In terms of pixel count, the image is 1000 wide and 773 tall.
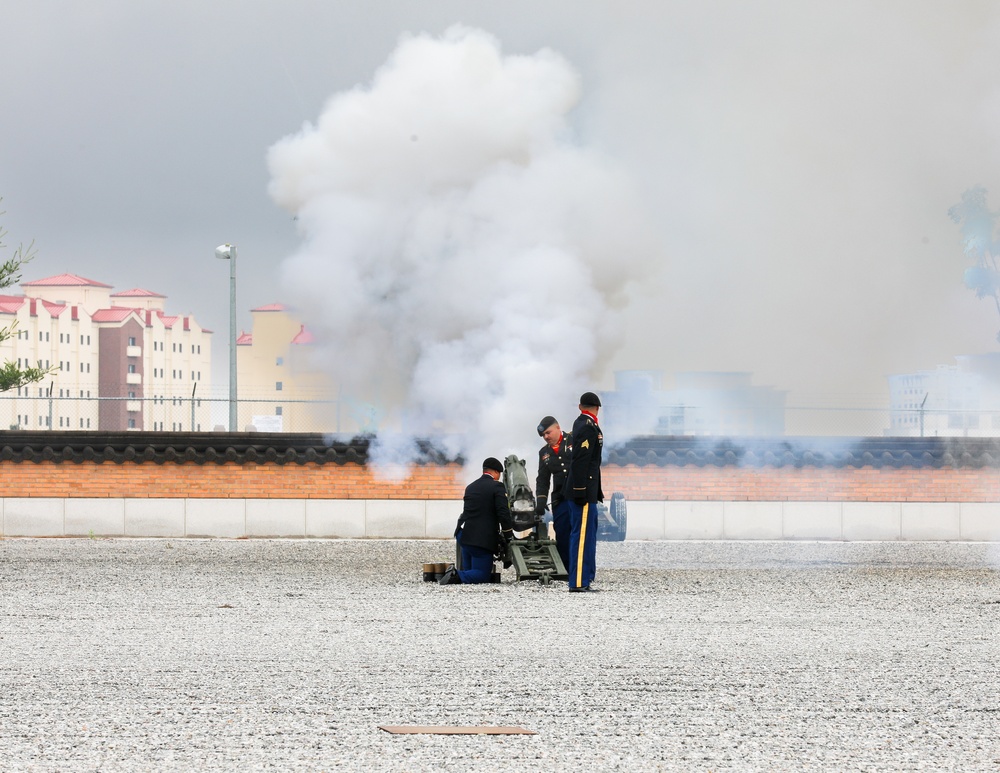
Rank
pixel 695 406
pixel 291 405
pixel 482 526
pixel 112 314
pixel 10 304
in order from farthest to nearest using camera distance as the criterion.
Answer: pixel 112 314, pixel 10 304, pixel 291 405, pixel 695 406, pixel 482 526

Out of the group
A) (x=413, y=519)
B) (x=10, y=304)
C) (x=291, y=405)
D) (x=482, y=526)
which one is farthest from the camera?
(x=10, y=304)

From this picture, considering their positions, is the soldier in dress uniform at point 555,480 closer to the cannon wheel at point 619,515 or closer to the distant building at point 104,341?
the cannon wheel at point 619,515

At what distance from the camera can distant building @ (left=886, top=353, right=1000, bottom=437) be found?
21234mm

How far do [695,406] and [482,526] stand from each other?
9604 millimetres

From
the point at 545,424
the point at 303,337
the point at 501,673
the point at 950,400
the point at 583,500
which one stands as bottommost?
the point at 501,673

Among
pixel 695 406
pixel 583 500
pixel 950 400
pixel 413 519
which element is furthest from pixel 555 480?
pixel 950 400

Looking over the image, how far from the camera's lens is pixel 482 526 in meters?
15.1

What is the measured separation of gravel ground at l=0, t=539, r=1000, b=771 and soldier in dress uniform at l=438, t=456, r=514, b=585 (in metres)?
0.56

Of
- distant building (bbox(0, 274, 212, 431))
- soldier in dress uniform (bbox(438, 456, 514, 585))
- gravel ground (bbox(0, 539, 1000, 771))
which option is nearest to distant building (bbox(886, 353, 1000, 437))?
gravel ground (bbox(0, 539, 1000, 771))

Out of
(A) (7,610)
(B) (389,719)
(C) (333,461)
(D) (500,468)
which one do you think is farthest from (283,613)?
(C) (333,461)

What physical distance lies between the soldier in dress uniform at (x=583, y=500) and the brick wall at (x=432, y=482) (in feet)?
34.6

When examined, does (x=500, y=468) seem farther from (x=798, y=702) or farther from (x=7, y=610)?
(x=798, y=702)

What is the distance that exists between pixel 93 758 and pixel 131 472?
19767 millimetres

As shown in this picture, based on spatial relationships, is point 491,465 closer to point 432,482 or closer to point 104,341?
point 432,482
